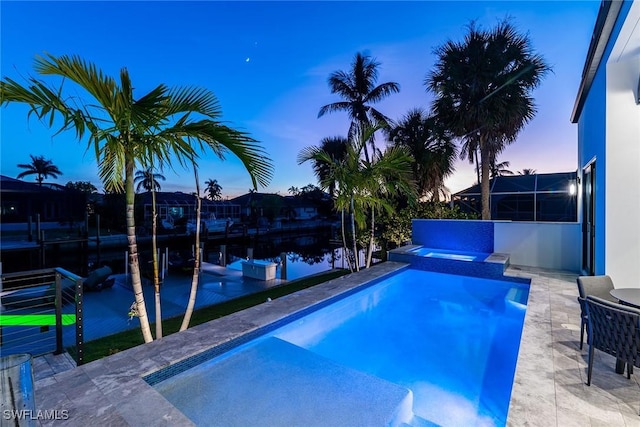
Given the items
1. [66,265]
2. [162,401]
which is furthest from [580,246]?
[66,265]

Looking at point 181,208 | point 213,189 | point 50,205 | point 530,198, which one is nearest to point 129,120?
point 530,198

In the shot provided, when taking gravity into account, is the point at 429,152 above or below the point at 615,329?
above

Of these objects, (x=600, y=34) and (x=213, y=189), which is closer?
(x=600, y=34)

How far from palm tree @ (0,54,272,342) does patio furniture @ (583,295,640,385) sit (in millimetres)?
3177

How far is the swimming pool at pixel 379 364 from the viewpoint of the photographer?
8.50ft

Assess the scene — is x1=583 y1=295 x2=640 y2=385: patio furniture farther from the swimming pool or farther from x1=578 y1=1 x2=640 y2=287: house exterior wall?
x1=578 y1=1 x2=640 y2=287: house exterior wall

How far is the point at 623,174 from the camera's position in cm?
425

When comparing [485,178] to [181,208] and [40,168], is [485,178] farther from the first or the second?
[40,168]

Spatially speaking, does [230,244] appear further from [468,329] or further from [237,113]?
[468,329]

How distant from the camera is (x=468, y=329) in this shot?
182 inches

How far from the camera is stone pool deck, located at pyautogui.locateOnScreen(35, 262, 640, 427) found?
79.4 inches

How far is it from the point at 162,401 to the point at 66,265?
786 inches

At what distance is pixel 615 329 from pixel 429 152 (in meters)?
10.0

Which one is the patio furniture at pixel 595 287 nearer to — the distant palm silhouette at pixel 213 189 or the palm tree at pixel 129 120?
the palm tree at pixel 129 120
